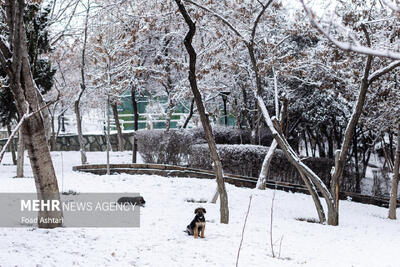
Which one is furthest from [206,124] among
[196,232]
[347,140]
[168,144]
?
[168,144]

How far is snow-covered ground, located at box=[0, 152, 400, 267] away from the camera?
15.3 ft

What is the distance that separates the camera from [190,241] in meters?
5.72

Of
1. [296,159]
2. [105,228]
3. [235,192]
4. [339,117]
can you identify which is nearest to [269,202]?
[235,192]

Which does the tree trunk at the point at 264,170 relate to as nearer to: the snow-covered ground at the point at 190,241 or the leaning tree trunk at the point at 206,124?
the snow-covered ground at the point at 190,241

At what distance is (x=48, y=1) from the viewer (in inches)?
547

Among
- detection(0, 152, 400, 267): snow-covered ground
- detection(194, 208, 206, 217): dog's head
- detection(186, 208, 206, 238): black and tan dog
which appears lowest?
detection(0, 152, 400, 267): snow-covered ground

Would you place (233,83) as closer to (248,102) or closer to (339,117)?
(248,102)

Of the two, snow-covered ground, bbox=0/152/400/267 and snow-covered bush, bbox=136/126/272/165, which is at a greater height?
snow-covered bush, bbox=136/126/272/165

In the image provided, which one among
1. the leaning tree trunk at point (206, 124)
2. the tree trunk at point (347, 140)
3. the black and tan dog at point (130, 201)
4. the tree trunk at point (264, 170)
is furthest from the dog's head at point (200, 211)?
the tree trunk at point (264, 170)

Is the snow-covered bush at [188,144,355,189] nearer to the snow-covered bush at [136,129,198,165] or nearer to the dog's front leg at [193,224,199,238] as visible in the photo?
the snow-covered bush at [136,129,198,165]

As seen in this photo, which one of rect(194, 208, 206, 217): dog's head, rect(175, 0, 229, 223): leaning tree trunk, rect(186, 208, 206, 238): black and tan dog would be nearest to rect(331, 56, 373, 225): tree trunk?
rect(175, 0, 229, 223): leaning tree trunk

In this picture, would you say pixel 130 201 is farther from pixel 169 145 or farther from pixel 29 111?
pixel 169 145

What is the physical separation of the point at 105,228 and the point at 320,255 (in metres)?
3.23

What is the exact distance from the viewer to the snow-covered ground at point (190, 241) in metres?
4.66
